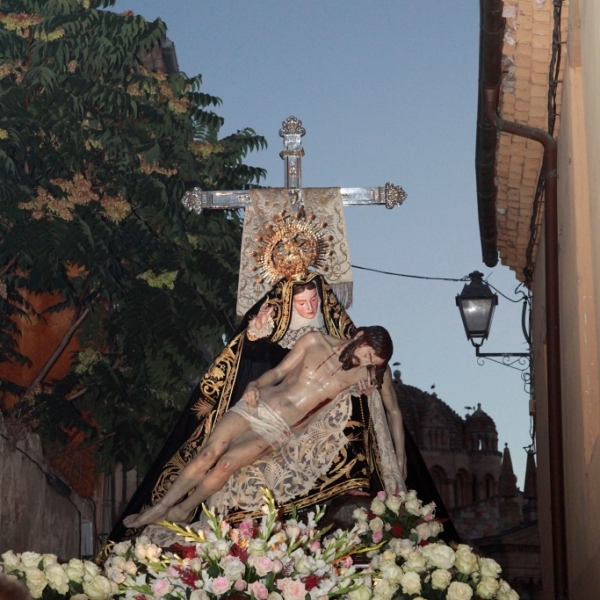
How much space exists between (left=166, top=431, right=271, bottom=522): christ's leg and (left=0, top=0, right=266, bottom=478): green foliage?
716cm

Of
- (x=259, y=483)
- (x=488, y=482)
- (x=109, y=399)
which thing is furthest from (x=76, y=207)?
(x=488, y=482)

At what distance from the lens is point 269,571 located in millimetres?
5441

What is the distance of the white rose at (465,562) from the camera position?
259 inches

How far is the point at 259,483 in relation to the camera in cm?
889

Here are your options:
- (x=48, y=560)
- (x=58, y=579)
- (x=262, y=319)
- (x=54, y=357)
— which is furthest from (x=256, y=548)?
(x=54, y=357)

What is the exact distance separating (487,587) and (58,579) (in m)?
2.08

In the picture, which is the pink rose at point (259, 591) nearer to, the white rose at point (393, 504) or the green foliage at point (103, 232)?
the white rose at point (393, 504)

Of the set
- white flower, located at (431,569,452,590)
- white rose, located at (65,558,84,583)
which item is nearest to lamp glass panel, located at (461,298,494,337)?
white flower, located at (431,569,452,590)

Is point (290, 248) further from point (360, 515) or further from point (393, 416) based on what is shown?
point (360, 515)

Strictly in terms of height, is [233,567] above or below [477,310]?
below

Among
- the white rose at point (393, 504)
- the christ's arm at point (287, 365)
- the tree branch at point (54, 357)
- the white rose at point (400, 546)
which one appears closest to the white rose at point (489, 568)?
the white rose at point (400, 546)

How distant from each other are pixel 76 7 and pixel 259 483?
9.68 m

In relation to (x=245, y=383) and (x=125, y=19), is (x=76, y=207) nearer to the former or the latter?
(x=125, y=19)

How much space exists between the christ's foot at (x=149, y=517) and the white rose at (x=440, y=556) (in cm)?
288
